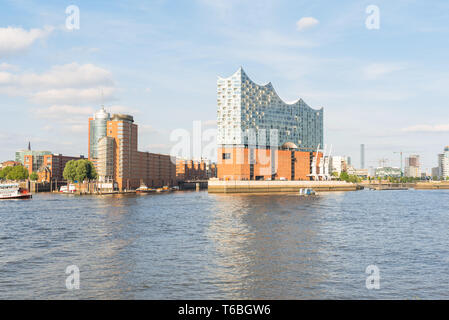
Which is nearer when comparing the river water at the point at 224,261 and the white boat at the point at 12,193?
the river water at the point at 224,261

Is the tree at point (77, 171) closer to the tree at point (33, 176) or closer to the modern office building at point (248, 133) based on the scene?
the tree at point (33, 176)

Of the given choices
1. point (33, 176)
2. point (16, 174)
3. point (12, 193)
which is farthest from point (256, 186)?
point (33, 176)

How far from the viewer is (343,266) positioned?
27.5 m

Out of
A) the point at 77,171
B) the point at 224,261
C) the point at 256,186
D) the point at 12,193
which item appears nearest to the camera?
the point at 224,261

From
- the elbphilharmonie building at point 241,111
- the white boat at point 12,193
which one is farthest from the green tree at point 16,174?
the elbphilharmonie building at point 241,111

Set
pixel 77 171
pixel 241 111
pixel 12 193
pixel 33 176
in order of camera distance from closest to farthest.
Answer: pixel 12 193 → pixel 77 171 → pixel 241 111 → pixel 33 176

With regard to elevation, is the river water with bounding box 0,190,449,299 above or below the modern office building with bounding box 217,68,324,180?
below

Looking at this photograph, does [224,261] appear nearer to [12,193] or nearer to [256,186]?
[12,193]

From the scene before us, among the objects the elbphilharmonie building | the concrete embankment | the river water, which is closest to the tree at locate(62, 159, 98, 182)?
the concrete embankment

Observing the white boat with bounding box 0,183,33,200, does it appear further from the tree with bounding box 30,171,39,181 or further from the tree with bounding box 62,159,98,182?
the tree with bounding box 30,171,39,181

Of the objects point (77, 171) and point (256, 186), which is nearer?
point (77, 171)

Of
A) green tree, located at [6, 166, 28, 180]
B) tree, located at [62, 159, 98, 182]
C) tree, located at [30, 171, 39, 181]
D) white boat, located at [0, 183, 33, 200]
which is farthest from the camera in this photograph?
tree, located at [30, 171, 39, 181]

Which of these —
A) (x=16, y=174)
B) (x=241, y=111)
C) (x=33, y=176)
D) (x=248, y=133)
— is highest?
(x=241, y=111)
